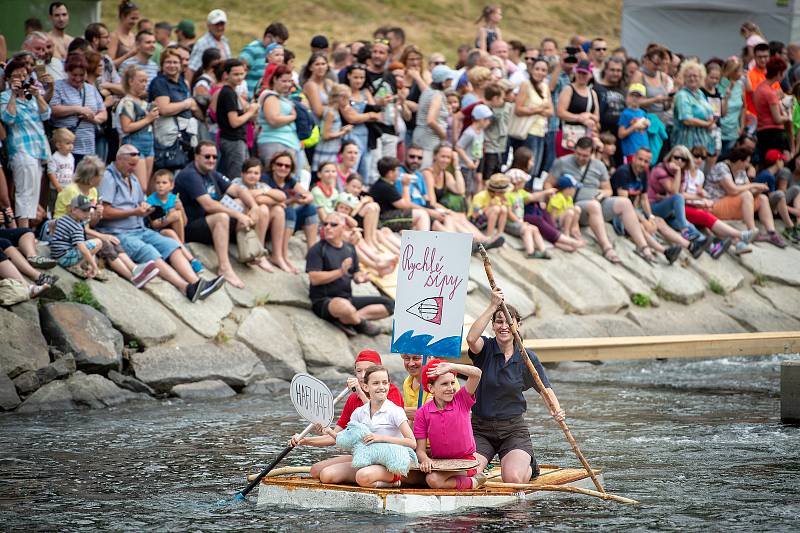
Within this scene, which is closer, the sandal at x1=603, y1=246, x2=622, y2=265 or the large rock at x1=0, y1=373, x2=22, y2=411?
the large rock at x1=0, y1=373, x2=22, y2=411

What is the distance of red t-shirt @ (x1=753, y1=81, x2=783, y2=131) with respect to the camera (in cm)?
2217

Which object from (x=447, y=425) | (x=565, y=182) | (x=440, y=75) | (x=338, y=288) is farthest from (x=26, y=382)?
(x=565, y=182)

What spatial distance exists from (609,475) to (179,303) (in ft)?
19.7

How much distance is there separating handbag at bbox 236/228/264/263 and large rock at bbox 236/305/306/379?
67cm

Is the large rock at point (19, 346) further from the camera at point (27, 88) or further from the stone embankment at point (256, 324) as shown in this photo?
the camera at point (27, 88)

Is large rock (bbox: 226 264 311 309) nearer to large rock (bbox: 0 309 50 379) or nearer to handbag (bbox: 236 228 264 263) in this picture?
handbag (bbox: 236 228 264 263)

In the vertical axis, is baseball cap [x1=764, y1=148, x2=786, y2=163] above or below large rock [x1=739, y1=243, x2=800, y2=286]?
above

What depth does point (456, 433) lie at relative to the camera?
9273mm

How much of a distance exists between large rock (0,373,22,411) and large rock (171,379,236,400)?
5.67ft

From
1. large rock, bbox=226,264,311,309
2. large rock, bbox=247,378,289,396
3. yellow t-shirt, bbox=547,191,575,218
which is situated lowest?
large rock, bbox=247,378,289,396

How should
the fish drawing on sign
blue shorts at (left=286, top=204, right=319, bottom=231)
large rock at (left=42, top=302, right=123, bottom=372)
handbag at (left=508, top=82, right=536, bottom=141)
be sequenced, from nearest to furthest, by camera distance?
the fish drawing on sign < large rock at (left=42, top=302, right=123, bottom=372) < blue shorts at (left=286, top=204, right=319, bottom=231) < handbag at (left=508, top=82, right=536, bottom=141)

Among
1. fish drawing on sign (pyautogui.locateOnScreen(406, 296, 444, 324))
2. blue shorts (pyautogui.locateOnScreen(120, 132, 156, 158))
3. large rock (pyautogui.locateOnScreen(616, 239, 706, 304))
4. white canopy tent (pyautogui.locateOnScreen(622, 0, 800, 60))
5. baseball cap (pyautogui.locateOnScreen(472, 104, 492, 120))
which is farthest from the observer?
white canopy tent (pyautogui.locateOnScreen(622, 0, 800, 60))

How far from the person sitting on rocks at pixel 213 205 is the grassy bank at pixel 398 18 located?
48.9ft

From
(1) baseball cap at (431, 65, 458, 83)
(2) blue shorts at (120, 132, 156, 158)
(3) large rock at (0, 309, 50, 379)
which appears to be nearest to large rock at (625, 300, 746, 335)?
(1) baseball cap at (431, 65, 458, 83)
